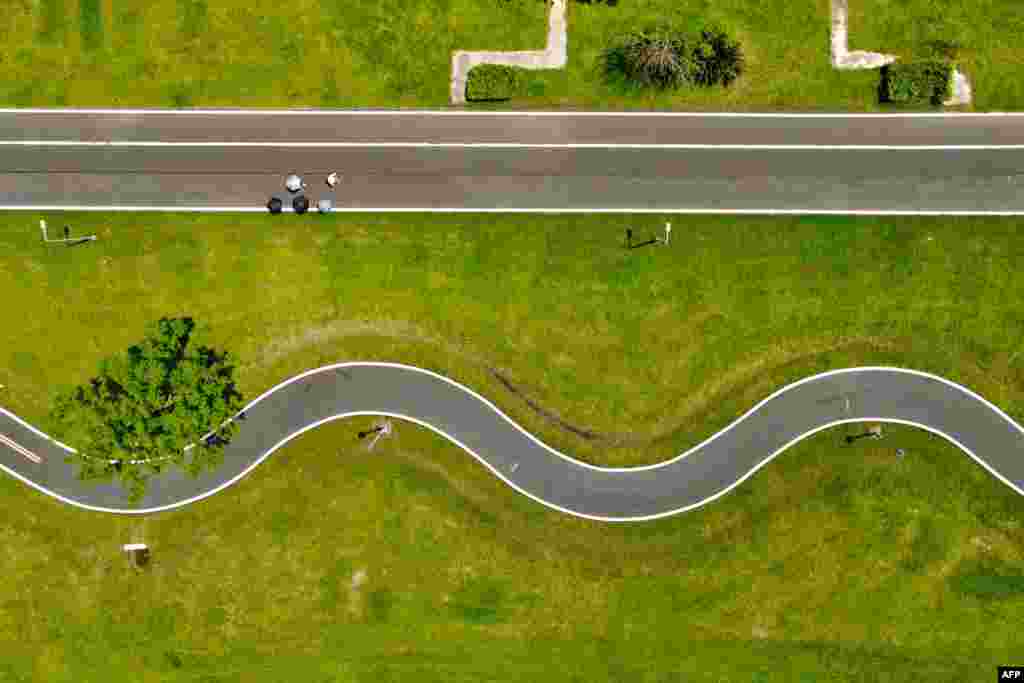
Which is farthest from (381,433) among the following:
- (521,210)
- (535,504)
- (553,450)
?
(521,210)

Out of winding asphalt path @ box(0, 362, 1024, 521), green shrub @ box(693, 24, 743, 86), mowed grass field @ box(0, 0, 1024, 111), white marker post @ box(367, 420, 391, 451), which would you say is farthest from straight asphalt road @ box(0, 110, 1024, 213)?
white marker post @ box(367, 420, 391, 451)

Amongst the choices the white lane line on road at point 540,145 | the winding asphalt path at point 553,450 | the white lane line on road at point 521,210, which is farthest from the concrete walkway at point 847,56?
Result: the winding asphalt path at point 553,450

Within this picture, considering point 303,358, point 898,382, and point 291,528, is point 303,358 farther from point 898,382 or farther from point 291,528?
point 898,382

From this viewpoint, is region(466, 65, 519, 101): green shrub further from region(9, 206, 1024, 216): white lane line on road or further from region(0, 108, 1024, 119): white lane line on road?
region(9, 206, 1024, 216): white lane line on road

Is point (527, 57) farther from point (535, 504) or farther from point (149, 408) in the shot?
point (149, 408)

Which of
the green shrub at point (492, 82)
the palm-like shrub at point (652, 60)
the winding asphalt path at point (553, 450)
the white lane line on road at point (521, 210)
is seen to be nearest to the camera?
the palm-like shrub at point (652, 60)

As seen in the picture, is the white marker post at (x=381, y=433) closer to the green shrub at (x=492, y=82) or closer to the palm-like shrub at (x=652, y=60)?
the green shrub at (x=492, y=82)

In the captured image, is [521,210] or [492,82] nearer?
[492,82]
